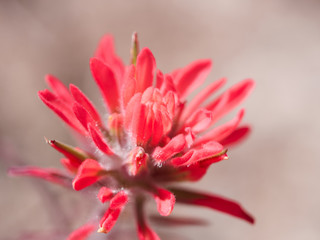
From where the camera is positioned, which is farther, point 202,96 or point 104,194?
point 202,96

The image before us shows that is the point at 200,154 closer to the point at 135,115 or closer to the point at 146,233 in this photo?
the point at 135,115

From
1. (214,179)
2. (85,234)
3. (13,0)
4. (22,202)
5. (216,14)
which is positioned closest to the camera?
(85,234)

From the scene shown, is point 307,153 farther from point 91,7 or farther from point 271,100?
point 91,7

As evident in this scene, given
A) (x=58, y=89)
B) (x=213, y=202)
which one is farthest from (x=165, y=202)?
(x=58, y=89)

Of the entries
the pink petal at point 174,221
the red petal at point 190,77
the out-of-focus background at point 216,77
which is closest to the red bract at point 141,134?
the red petal at point 190,77

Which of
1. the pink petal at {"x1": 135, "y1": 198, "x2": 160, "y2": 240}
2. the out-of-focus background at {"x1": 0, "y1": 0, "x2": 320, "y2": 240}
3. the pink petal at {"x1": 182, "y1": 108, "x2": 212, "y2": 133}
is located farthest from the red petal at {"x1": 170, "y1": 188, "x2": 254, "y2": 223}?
the out-of-focus background at {"x1": 0, "y1": 0, "x2": 320, "y2": 240}

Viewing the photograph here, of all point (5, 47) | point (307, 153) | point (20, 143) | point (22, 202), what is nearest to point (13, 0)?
point (5, 47)
